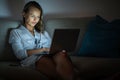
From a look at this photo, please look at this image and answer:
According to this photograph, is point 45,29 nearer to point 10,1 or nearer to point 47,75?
point 10,1

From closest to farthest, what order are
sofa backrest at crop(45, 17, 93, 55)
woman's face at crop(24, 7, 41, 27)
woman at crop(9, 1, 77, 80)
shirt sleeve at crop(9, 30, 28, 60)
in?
woman at crop(9, 1, 77, 80) < shirt sleeve at crop(9, 30, 28, 60) < woman's face at crop(24, 7, 41, 27) < sofa backrest at crop(45, 17, 93, 55)

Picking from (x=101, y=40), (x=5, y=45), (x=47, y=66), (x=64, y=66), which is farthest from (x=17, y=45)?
(x=101, y=40)

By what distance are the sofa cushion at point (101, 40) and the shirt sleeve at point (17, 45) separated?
1.70 ft

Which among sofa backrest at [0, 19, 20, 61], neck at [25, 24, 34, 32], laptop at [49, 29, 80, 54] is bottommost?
sofa backrest at [0, 19, 20, 61]

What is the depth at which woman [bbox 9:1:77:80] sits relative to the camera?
1.80 m

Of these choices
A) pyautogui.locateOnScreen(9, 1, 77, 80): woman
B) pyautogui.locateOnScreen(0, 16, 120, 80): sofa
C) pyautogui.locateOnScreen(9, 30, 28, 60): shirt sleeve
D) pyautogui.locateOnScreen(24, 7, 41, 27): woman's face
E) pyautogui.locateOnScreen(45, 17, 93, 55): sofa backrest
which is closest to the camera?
pyautogui.locateOnScreen(0, 16, 120, 80): sofa

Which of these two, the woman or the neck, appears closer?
the woman

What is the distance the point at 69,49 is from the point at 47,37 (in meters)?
0.59

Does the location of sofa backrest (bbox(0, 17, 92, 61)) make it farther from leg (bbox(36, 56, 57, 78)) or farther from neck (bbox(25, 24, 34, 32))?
leg (bbox(36, 56, 57, 78))

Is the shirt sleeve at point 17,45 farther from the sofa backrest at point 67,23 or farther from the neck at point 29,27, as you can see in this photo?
the sofa backrest at point 67,23

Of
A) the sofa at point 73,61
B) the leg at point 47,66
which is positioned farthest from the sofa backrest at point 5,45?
the leg at point 47,66

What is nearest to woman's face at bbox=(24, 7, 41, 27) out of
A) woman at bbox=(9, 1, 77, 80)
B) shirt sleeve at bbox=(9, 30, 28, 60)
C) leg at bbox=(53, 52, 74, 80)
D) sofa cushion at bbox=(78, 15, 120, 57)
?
woman at bbox=(9, 1, 77, 80)

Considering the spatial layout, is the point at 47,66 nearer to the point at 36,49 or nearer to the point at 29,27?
the point at 36,49

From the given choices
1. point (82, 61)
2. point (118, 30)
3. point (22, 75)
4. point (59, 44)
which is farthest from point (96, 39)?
point (22, 75)
